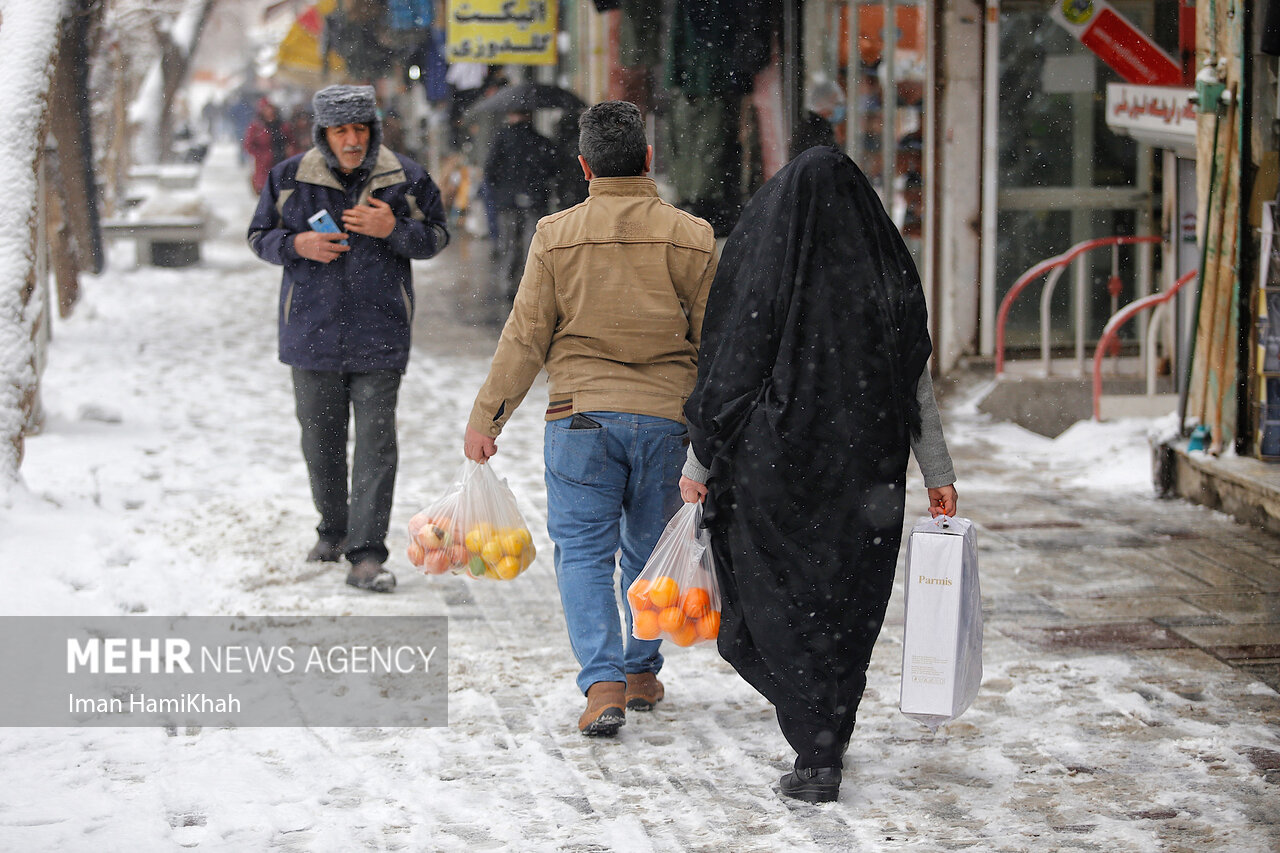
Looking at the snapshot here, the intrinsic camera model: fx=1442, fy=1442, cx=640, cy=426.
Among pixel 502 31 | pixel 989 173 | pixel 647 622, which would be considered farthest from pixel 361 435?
pixel 502 31

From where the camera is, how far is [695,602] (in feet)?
12.5

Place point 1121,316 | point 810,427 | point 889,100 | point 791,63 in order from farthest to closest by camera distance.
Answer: point 889,100 < point 791,63 < point 1121,316 < point 810,427

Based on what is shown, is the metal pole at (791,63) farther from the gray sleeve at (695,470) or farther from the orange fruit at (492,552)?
the gray sleeve at (695,470)

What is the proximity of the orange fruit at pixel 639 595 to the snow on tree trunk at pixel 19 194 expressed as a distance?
11.7ft

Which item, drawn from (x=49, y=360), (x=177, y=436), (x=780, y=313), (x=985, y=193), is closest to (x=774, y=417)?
(x=780, y=313)

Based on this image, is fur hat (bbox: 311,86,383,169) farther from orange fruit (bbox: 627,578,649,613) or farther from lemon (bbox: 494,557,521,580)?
orange fruit (bbox: 627,578,649,613)

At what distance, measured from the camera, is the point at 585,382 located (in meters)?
4.17

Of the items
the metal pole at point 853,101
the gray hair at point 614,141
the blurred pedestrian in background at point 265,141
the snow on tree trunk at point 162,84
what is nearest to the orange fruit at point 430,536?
the gray hair at point 614,141

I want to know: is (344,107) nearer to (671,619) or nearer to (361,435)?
(361,435)

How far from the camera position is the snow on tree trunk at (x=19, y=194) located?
638 cm

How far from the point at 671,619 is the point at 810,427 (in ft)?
2.16

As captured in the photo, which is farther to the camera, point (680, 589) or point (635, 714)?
point (635, 714)

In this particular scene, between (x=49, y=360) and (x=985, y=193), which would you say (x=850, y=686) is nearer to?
(x=985, y=193)

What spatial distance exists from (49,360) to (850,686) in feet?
32.1
